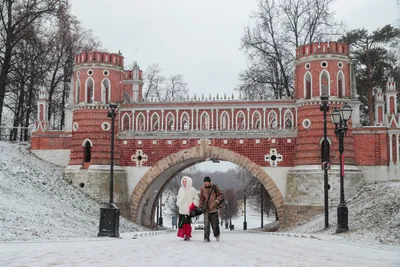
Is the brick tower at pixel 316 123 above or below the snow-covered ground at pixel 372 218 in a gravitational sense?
above

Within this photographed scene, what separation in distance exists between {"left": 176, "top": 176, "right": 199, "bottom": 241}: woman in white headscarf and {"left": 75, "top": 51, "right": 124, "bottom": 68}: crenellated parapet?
539 inches

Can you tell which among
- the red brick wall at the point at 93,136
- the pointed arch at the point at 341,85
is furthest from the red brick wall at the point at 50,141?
the pointed arch at the point at 341,85

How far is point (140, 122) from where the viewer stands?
25.6 metres

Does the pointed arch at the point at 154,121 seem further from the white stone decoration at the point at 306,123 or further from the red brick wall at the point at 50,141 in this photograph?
the white stone decoration at the point at 306,123

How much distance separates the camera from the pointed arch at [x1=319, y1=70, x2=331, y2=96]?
23.2m

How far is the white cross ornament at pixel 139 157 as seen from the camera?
2517 cm

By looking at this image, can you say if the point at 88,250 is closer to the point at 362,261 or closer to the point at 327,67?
the point at 362,261

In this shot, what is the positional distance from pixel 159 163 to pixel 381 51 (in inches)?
733

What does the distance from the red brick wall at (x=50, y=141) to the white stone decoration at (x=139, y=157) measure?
3.45 m

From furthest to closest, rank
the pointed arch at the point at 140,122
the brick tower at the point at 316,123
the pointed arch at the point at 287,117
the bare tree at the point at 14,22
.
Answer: the bare tree at the point at 14,22 < the pointed arch at the point at 140,122 < the pointed arch at the point at 287,117 < the brick tower at the point at 316,123

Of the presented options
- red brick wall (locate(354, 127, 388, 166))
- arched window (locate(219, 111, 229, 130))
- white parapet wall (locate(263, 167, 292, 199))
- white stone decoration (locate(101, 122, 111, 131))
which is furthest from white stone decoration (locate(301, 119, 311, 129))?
white stone decoration (locate(101, 122, 111, 131))

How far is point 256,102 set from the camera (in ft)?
79.3

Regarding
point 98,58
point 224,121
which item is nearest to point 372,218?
point 224,121

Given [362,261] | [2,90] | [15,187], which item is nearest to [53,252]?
[362,261]
